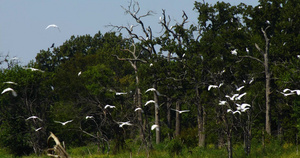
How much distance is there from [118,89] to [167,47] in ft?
26.9

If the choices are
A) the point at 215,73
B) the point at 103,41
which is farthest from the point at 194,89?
the point at 103,41

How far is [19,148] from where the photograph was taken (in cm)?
4009

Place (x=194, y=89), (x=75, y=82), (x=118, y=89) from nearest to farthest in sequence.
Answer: (x=194, y=89) → (x=118, y=89) → (x=75, y=82)

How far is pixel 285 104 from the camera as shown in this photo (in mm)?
32875

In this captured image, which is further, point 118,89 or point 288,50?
point 118,89

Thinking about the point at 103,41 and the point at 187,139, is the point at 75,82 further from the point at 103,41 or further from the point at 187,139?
the point at 103,41

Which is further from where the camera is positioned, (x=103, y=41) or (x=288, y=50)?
(x=103, y=41)

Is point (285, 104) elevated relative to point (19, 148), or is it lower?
elevated

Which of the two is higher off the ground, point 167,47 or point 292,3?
point 292,3

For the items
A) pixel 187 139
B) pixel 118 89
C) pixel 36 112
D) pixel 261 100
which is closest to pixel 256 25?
pixel 261 100

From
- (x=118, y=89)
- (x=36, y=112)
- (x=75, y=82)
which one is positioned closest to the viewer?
(x=36, y=112)

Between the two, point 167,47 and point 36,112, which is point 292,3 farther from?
point 36,112

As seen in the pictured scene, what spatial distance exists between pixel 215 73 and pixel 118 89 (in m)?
12.1

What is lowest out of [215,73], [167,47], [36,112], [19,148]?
[19,148]
